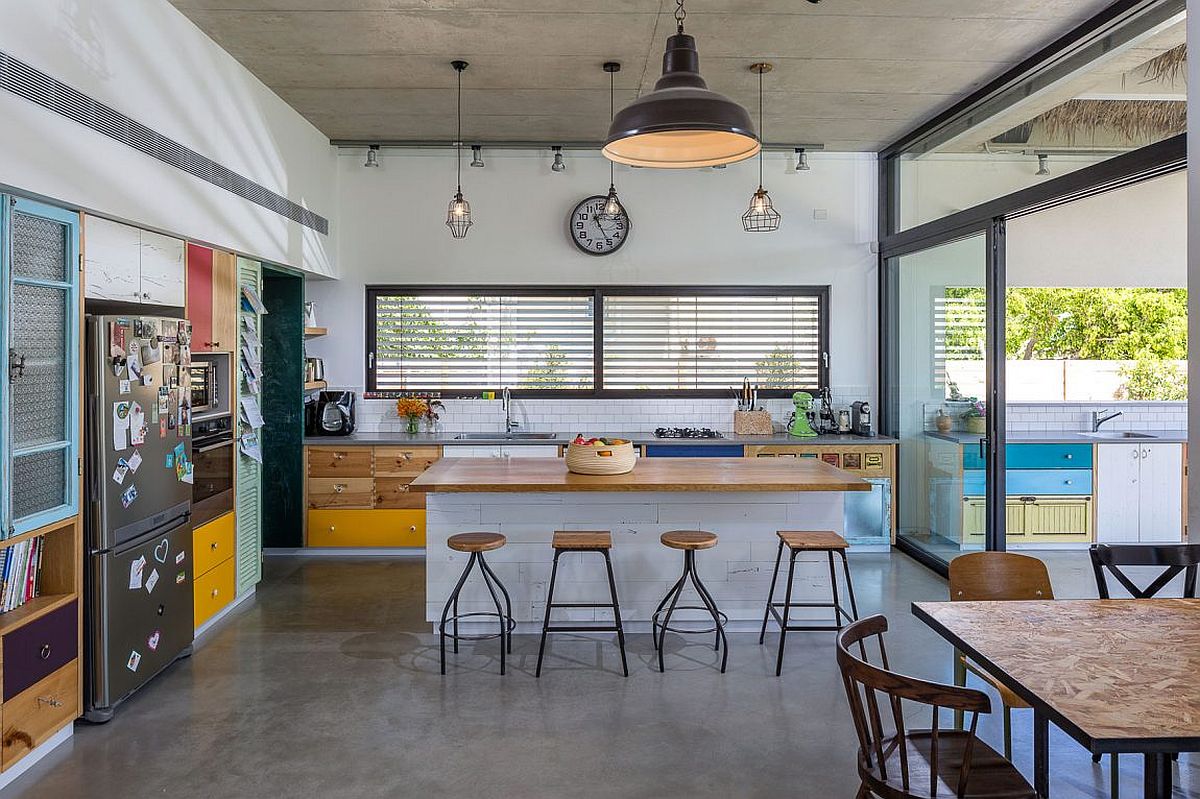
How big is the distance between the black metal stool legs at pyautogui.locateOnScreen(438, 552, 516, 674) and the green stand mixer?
10.5ft

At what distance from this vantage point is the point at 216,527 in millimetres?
4820

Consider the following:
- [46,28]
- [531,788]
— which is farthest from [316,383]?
[531,788]

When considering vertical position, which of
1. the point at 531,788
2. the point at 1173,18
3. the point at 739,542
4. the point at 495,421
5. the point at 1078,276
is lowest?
the point at 531,788

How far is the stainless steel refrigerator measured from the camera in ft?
11.5

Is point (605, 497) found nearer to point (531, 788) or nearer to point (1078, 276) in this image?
point (531, 788)

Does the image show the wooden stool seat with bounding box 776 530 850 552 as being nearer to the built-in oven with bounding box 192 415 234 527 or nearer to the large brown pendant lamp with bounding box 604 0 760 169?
the large brown pendant lamp with bounding box 604 0 760 169

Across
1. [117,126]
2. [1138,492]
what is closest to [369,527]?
[117,126]

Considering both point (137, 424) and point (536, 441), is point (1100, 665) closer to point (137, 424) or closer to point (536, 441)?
point (137, 424)

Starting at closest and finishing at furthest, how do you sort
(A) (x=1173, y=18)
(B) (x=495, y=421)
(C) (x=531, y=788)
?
1. (C) (x=531, y=788)
2. (A) (x=1173, y=18)
3. (B) (x=495, y=421)

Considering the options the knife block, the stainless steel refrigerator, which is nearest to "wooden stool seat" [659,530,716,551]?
the stainless steel refrigerator

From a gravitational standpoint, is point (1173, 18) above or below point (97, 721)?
above

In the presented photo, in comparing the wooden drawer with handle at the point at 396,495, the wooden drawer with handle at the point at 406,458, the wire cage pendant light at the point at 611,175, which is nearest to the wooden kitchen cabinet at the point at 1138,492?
the wire cage pendant light at the point at 611,175

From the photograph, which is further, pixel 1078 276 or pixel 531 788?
pixel 1078 276

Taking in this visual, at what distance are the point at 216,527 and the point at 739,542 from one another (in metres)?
2.95
